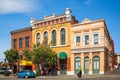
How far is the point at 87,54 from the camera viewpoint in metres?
44.8

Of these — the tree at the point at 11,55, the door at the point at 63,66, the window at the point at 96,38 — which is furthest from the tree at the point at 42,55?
the tree at the point at 11,55

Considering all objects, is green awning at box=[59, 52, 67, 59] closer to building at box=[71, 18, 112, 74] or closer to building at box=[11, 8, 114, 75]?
building at box=[11, 8, 114, 75]

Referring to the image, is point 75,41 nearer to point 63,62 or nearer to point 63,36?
point 63,36

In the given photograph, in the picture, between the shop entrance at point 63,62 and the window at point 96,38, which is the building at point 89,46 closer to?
the window at point 96,38

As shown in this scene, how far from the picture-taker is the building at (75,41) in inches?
1708

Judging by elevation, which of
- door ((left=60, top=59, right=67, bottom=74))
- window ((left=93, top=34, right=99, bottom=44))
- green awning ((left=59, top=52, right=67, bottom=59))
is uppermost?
window ((left=93, top=34, right=99, bottom=44))

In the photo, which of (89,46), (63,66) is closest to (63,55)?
(63,66)

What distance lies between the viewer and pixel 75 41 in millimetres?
46688

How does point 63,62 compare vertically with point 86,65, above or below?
above

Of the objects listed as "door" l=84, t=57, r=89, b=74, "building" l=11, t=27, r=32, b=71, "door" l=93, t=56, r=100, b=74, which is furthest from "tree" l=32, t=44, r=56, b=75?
"building" l=11, t=27, r=32, b=71

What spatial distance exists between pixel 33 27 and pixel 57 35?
7362mm

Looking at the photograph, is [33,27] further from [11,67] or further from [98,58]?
[98,58]

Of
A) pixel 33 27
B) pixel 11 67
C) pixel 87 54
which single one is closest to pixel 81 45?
pixel 87 54

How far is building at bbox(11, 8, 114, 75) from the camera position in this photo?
142 feet
